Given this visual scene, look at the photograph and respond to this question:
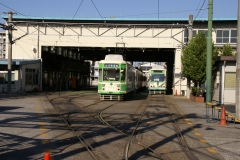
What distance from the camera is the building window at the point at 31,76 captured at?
128ft

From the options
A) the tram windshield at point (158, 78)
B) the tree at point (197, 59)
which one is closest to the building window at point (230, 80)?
the tree at point (197, 59)

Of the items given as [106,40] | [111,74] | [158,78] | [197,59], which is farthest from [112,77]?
[106,40]

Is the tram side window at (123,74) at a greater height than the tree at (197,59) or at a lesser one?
lesser

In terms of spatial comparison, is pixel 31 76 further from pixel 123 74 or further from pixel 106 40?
pixel 123 74

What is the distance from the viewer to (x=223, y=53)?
33.8 meters

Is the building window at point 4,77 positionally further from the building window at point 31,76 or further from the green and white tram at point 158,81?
the green and white tram at point 158,81

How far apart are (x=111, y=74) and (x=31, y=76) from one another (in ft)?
54.8

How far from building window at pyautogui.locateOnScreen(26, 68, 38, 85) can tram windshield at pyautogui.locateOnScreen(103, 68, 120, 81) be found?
1561 cm

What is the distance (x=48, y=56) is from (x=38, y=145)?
3892 centimetres

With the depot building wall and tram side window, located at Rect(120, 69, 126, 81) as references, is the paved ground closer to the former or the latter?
tram side window, located at Rect(120, 69, 126, 81)

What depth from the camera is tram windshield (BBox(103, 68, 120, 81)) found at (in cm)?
2603

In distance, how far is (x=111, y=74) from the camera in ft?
85.9

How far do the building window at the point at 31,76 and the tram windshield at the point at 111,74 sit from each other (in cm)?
1561

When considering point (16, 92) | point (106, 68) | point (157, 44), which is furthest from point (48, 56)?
point (106, 68)
